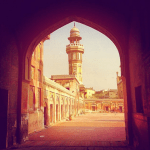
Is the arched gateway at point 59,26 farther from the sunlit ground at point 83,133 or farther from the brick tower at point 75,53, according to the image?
the brick tower at point 75,53

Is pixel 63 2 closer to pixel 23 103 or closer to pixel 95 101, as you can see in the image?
pixel 23 103

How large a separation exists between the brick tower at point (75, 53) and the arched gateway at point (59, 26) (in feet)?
→ 134

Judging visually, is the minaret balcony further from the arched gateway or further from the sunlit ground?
the arched gateway

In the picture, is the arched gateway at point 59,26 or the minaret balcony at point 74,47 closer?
the arched gateway at point 59,26

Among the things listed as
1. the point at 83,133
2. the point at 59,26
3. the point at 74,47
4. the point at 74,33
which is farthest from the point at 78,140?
the point at 74,33

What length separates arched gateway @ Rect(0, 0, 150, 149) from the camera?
6773 millimetres

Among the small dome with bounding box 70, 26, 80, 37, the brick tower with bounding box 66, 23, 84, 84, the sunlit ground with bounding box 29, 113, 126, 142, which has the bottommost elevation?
the sunlit ground with bounding box 29, 113, 126, 142

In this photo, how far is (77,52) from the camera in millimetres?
50562

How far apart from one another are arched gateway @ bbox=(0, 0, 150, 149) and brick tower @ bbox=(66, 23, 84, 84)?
4095 centimetres

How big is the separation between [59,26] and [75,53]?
4118cm

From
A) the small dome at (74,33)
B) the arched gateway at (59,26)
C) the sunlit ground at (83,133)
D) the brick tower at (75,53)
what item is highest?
the small dome at (74,33)

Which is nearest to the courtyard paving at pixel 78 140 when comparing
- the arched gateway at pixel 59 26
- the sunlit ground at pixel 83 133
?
the sunlit ground at pixel 83 133

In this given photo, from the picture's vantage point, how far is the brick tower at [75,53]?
50344 millimetres

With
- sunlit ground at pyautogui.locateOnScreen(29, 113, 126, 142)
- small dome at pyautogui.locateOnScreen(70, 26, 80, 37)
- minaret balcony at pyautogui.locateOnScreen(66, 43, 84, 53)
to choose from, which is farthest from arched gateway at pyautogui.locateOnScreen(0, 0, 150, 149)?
small dome at pyautogui.locateOnScreen(70, 26, 80, 37)
